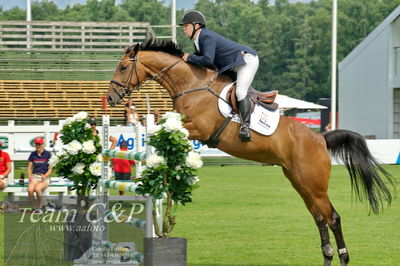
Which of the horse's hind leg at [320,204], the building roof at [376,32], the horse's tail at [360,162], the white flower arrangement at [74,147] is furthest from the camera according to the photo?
the building roof at [376,32]

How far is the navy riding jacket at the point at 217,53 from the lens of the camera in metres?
7.73

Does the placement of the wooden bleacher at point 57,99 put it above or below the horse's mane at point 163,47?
below

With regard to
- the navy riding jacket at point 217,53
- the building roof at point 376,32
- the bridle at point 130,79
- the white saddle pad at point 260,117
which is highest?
the building roof at point 376,32

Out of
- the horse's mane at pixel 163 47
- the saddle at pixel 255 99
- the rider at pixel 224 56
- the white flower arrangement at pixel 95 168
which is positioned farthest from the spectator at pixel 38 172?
the saddle at pixel 255 99

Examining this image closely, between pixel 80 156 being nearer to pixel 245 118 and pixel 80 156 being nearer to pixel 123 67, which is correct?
pixel 123 67

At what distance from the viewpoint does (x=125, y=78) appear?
795 centimetres

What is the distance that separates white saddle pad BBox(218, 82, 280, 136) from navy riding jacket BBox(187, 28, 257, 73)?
249mm

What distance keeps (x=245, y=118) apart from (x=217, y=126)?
11.5 inches

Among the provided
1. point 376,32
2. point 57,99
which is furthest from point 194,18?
Result: point 376,32

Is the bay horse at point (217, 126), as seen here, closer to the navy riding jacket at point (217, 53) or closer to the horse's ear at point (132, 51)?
the horse's ear at point (132, 51)

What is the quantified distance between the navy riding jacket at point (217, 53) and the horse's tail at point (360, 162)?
1445 mm

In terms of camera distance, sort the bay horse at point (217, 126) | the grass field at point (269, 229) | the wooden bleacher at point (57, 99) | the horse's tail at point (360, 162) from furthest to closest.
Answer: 1. the wooden bleacher at point (57, 99)
2. the grass field at point (269, 229)
3. the horse's tail at point (360, 162)
4. the bay horse at point (217, 126)

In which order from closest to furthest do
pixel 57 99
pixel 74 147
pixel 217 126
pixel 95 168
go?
1. pixel 217 126
2. pixel 74 147
3. pixel 95 168
4. pixel 57 99

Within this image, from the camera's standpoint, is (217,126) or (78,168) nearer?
(217,126)
